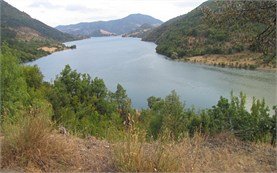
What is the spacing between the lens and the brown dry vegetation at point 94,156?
12.7 feet

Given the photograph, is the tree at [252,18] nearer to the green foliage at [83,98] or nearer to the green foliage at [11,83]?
the green foliage at [11,83]

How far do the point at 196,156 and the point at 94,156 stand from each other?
1.29 metres

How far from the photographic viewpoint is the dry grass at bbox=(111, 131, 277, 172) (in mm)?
3850

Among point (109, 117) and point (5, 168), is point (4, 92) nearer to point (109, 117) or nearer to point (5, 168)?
point (109, 117)

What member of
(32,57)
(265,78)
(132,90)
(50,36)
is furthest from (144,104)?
(50,36)

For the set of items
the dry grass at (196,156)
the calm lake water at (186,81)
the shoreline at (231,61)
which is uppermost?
the dry grass at (196,156)

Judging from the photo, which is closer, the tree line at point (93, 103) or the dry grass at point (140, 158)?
the dry grass at point (140, 158)

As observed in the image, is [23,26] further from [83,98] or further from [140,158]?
[140,158]

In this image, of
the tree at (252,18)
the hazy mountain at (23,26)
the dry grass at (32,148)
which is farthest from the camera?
the hazy mountain at (23,26)

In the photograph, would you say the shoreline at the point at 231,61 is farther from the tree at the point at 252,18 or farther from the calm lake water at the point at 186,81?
the tree at the point at 252,18

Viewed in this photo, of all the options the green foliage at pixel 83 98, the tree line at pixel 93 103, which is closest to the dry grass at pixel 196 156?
the tree line at pixel 93 103

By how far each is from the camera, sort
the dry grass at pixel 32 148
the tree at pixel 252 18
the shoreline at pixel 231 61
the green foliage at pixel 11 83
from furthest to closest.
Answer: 1. the shoreline at pixel 231 61
2. the green foliage at pixel 11 83
3. the tree at pixel 252 18
4. the dry grass at pixel 32 148

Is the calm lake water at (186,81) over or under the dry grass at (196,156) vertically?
under

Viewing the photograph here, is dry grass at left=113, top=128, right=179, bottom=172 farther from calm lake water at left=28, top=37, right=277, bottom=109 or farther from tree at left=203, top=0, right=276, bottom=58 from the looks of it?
calm lake water at left=28, top=37, right=277, bottom=109
